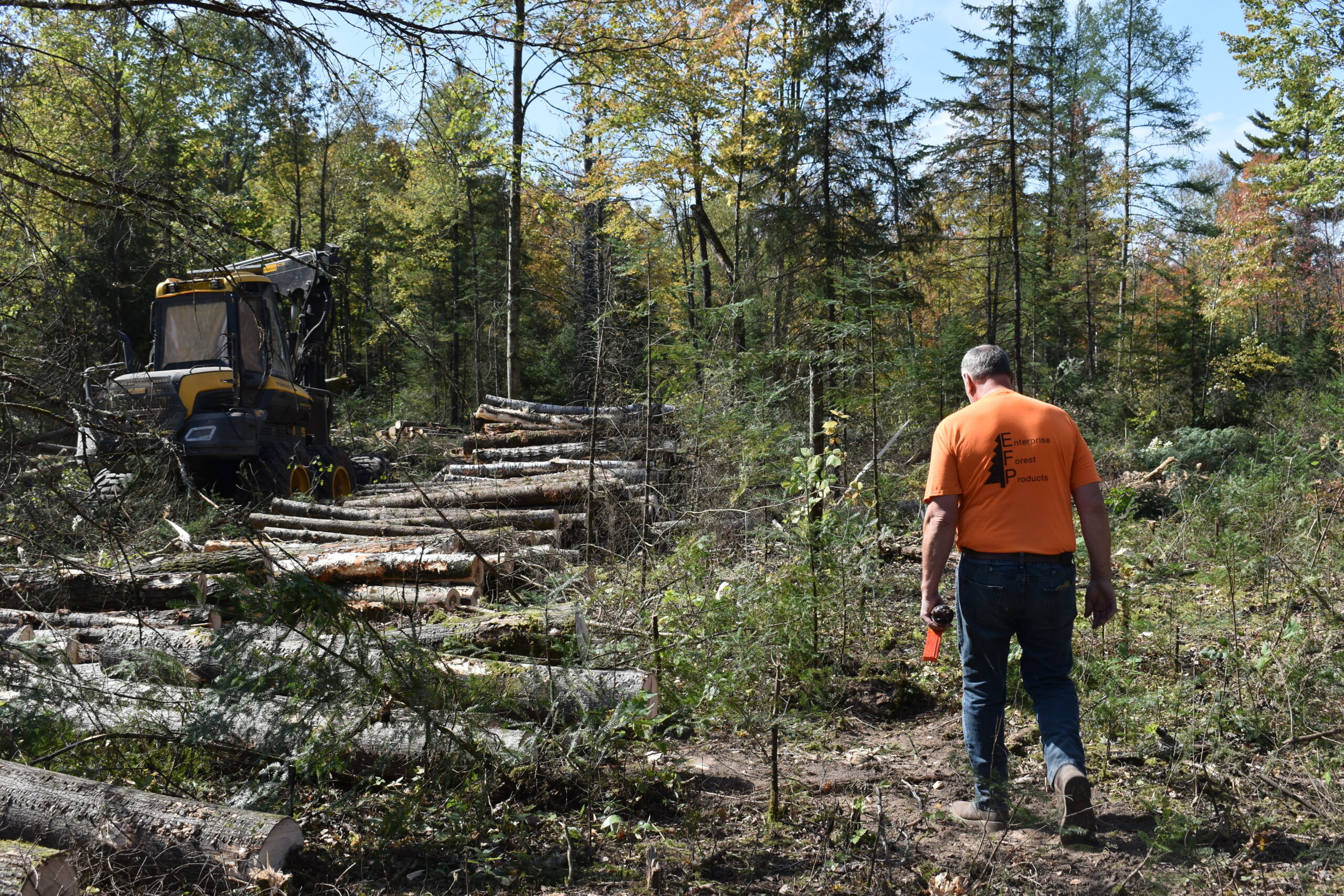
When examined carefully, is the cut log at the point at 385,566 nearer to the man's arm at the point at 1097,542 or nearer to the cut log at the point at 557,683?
the cut log at the point at 557,683

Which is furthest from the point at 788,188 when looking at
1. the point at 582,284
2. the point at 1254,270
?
the point at 1254,270

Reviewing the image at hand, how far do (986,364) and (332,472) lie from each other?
1034 centimetres

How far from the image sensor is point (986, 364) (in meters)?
3.98

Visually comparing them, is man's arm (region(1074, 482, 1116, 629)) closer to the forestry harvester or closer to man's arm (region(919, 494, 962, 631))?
man's arm (region(919, 494, 962, 631))

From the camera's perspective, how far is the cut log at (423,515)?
28.0ft

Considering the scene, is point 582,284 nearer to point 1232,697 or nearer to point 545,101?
point 545,101

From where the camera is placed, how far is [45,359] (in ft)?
12.1

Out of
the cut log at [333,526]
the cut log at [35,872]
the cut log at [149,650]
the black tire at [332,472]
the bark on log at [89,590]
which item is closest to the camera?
the cut log at [35,872]

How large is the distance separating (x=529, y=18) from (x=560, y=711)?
3195 millimetres

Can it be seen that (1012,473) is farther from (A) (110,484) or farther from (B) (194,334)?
(B) (194,334)

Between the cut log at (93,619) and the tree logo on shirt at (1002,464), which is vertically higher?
the tree logo on shirt at (1002,464)

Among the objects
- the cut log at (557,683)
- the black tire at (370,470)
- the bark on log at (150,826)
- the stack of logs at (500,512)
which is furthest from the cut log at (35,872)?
the black tire at (370,470)

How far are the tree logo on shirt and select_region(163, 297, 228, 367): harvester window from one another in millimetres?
10056

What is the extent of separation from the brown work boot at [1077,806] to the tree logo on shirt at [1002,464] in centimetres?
119
